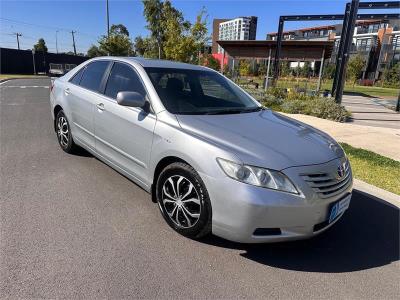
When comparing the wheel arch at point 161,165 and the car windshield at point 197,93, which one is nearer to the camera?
the wheel arch at point 161,165

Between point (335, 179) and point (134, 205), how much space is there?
7.07 feet

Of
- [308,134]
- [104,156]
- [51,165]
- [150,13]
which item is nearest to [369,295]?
[308,134]

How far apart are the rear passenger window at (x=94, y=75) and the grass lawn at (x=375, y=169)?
4067mm

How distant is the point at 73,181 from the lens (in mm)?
4406

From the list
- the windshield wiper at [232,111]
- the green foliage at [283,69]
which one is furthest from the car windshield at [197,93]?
the green foliage at [283,69]

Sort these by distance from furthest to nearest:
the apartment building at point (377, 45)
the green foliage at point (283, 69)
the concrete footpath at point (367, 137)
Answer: the apartment building at point (377, 45) < the green foliage at point (283, 69) < the concrete footpath at point (367, 137)

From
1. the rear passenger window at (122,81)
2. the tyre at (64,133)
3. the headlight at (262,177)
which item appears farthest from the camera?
the tyre at (64,133)

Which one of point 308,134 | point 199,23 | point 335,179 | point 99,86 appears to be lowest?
point 335,179

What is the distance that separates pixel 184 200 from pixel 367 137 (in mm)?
6999

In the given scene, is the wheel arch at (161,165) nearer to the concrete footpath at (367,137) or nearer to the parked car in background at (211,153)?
the parked car in background at (211,153)

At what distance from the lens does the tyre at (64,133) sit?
527 centimetres

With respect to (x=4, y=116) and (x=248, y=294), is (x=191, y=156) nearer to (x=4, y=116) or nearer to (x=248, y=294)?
(x=248, y=294)

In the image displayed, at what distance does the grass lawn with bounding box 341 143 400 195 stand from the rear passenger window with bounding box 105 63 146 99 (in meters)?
3.59

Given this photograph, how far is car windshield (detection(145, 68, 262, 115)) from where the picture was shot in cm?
366
